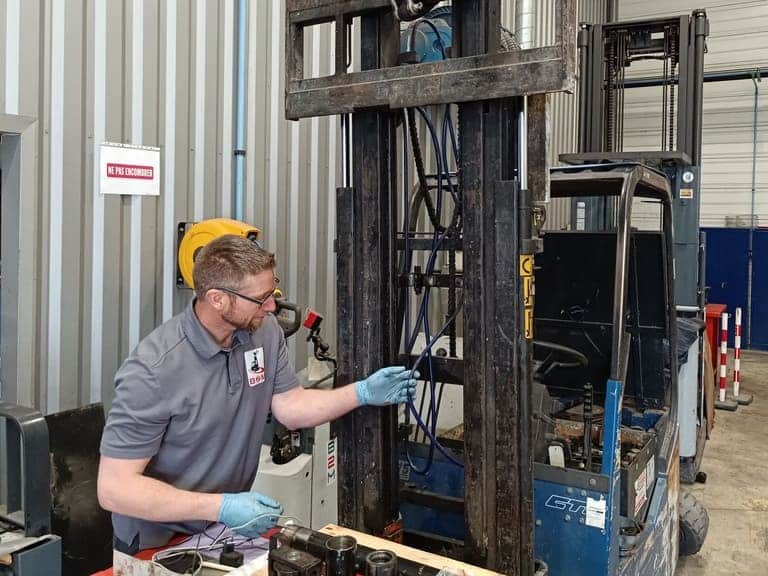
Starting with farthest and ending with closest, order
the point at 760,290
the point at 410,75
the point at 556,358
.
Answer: the point at 760,290, the point at 556,358, the point at 410,75

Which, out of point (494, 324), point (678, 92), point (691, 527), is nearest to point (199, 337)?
point (494, 324)

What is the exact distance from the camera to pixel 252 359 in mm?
2525

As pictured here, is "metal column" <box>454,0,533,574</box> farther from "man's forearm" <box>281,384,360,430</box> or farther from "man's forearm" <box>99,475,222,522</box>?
"man's forearm" <box>99,475,222,522</box>

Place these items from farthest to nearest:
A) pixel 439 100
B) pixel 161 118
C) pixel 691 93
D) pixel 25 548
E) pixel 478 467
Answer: pixel 691 93
pixel 161 118
pixel 478 467
pixel 439 100
pixel 25 548

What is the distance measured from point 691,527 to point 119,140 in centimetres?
407

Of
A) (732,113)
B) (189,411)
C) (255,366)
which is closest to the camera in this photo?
(189,411)

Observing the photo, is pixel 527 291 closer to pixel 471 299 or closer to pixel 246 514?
pixel 471 299

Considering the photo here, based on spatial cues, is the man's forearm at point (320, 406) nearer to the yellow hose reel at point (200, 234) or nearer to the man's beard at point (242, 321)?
the man's beard at point (242, 321)

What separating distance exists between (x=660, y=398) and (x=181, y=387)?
2.52 metres

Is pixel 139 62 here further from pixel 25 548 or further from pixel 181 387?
pixel 25 548

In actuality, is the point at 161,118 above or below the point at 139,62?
below

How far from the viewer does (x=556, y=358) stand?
3678 mm

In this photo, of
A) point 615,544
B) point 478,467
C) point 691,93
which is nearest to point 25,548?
point 478,467

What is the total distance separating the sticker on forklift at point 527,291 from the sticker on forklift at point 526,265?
2 centimetres
